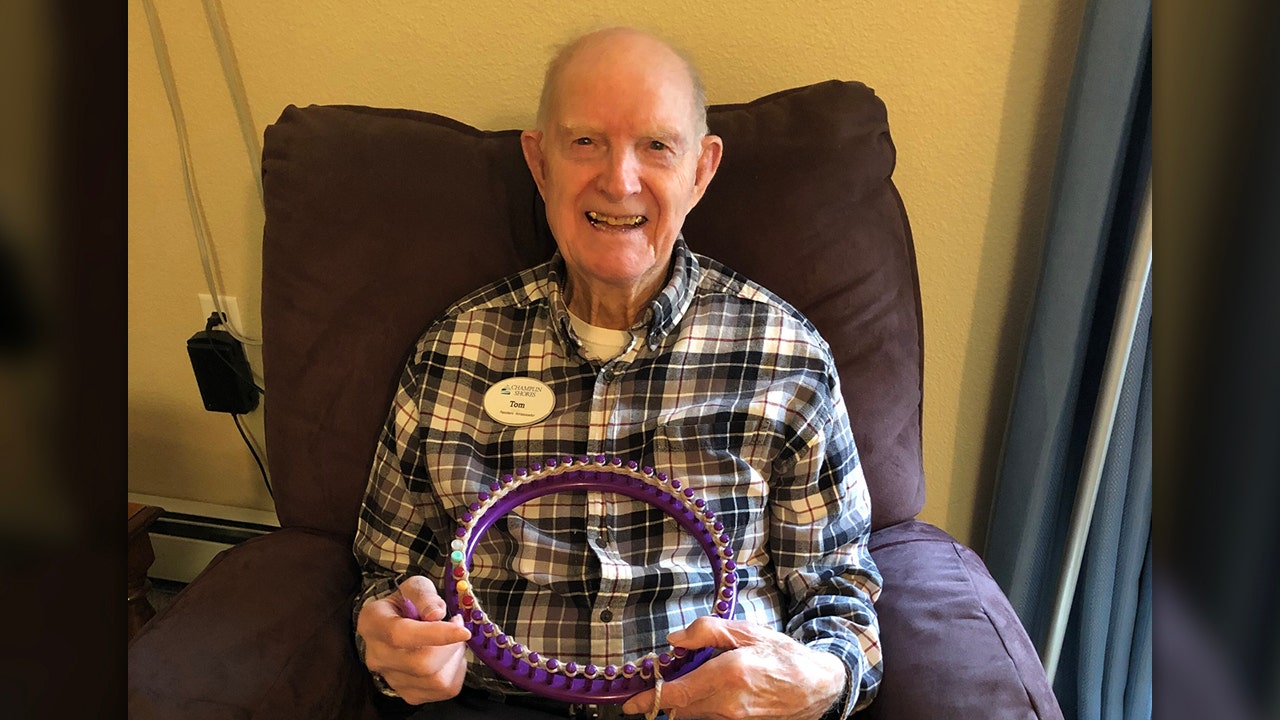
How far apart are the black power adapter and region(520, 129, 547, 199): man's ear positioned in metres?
0.92

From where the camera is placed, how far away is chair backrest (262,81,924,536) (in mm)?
1414

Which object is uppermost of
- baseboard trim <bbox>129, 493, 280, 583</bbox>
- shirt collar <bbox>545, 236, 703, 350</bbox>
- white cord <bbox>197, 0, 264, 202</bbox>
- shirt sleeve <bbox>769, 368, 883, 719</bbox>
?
white cord <bbox>197, 0, 264, 202</bbox>

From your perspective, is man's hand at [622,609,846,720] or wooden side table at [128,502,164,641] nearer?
man's hand at [622,609,846,720]

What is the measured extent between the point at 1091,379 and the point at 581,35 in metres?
1.01

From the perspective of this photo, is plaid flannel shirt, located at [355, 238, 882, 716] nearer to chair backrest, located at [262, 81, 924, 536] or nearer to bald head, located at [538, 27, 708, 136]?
chair backrest, located at [262, 81, 924, 536]

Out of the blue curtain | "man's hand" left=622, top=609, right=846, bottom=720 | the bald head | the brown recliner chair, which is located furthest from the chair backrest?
"man's hand" left=622, top=609, right=846, bottom=720

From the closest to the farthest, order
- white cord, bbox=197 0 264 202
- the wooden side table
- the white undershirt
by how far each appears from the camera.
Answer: the white undershirt < white cord, bbox=197 0 264 202 < the wooden side table

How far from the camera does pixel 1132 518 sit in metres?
1.50

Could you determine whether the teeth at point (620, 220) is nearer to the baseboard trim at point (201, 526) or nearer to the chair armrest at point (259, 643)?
the chair armrest at point (259, 643)

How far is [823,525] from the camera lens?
132 cm

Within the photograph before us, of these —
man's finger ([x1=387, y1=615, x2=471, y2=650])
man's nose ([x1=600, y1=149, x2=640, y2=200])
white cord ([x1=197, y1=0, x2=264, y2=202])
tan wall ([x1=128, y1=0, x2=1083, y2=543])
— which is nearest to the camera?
man's finger ([x1=387, y1=615, x2=471, y2=650])

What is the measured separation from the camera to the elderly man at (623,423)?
128 centimetres
